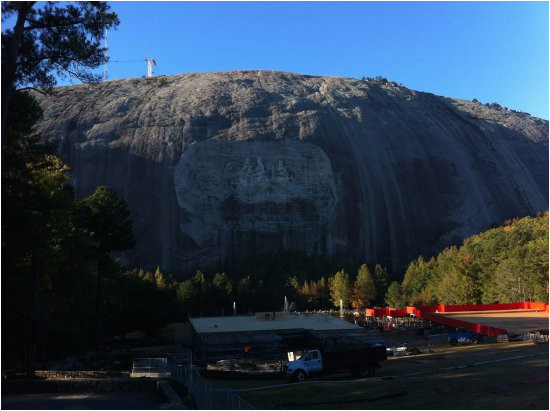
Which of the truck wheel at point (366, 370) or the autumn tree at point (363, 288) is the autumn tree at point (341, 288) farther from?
the truck wheel at point (366, 370)

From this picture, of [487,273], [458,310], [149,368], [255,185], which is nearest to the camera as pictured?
[149,368]

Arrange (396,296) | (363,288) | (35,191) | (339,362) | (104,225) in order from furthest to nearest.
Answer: (363,288)
(396,296)
(104,225)
(339,362)
(35,191)

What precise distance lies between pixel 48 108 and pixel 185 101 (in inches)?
956

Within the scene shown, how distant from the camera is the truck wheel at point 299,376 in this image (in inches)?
918

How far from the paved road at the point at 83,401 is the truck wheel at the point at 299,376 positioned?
6.71 meters

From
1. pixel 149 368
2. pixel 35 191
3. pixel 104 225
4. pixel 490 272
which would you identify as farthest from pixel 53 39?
pixel 490 272

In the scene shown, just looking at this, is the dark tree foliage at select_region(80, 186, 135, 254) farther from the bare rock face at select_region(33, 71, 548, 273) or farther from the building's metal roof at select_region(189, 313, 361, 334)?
the bare rock face at select_region(33, 71, 548, 273)

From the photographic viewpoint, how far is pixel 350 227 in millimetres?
89938

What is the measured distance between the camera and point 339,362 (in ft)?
76.1

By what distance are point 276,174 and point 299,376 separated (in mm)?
69051

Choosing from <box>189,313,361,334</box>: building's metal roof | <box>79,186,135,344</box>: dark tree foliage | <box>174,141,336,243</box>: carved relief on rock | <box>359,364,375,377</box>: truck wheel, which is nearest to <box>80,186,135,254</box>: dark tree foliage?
<box>79,186,135,344</box>: dark tree foliage

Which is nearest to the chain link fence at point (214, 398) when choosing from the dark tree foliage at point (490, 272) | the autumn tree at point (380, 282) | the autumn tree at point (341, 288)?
the dark tree foliage at point (490, 272)

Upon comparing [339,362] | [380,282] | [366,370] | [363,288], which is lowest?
[366,370]

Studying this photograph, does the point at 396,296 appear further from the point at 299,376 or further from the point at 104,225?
the point at 299,376
